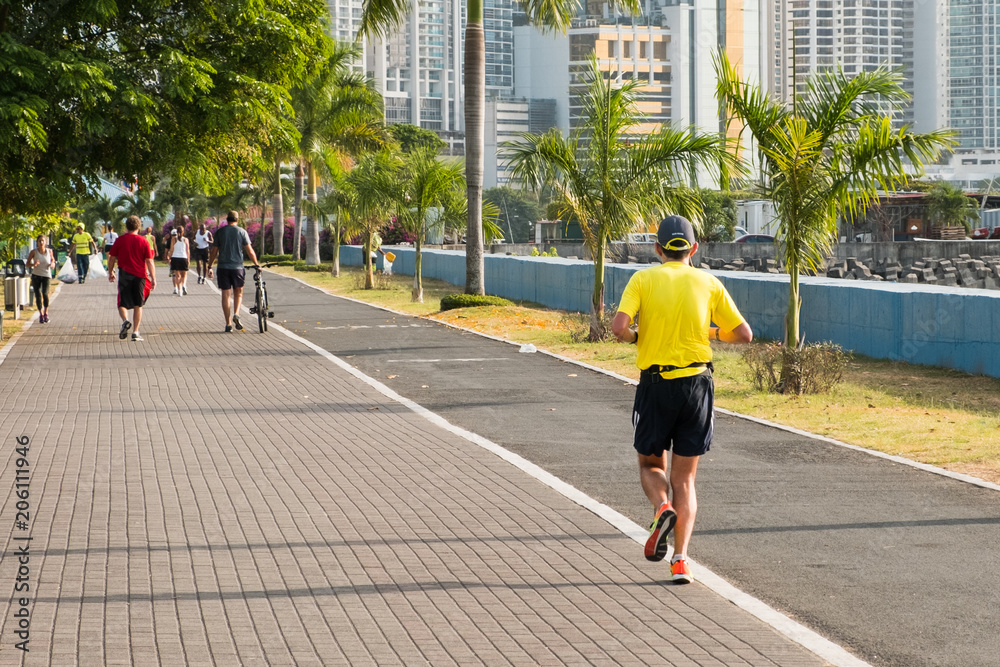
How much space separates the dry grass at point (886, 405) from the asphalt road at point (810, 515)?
1.63 ft

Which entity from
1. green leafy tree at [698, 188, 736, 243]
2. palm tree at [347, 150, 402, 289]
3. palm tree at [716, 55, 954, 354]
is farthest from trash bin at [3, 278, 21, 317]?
green leafy tree at [698, 188, 736, 243]

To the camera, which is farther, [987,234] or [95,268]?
[987,234]

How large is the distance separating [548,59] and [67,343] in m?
171

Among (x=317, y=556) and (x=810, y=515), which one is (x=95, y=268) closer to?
(x=317, y=556)

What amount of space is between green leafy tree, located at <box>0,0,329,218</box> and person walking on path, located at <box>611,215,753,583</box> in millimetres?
9976

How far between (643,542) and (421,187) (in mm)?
20201

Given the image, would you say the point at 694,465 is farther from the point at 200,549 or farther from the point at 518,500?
the point at 200,549

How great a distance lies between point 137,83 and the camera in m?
15.6

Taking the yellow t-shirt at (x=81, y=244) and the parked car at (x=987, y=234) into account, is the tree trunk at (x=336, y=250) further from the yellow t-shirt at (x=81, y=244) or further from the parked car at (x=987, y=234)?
the parked car at (x=987, y=234)

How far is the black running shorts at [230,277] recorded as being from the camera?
18344mm

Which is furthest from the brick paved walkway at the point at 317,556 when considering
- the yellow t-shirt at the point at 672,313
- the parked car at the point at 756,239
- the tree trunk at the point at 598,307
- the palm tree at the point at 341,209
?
the parked car at the point at 756,239

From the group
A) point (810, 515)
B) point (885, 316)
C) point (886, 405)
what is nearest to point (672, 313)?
point (810, 515)

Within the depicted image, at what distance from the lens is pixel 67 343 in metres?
17.3

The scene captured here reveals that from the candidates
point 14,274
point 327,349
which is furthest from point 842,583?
point 14,274
